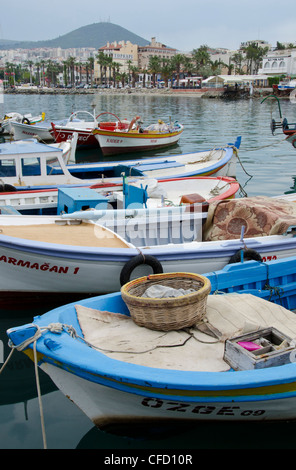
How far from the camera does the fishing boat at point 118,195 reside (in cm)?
919

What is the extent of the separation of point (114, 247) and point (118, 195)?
314 cm

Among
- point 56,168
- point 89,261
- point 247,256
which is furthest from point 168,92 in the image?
point 89,261

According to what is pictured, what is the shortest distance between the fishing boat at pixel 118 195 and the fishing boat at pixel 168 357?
11.4 feet

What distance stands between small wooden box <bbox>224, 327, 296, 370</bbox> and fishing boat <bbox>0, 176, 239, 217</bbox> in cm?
432

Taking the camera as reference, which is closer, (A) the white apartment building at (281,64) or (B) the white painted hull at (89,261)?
(B) the white painted hull at (89,261)

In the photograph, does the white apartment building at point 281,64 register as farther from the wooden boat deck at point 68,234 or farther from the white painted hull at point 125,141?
the wooden boat deck at point 68,234

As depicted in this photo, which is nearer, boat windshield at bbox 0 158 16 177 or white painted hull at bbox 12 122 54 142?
boat windshield at bbox 0 158 16 177

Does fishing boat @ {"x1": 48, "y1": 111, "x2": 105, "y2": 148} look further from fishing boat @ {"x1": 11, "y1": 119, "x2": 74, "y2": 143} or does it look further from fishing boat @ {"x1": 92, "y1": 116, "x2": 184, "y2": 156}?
fishing boat @ {"x1": 92, "y1": 116, "x2": 184, "y2": 156}

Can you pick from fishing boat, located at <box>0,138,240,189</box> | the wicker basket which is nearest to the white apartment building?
fishing boat, located at <box>0,138,240,189</box>

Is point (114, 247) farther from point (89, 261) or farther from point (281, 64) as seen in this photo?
point (281, 64)

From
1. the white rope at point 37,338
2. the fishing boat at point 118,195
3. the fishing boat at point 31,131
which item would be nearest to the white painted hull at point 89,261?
the fishing boat at point 118,195

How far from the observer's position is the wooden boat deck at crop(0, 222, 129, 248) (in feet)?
25.3

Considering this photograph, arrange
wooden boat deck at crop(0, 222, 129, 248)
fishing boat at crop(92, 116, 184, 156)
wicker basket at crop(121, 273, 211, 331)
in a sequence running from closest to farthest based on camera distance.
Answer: wicker basket at crop(121, 273, 211, 331)
wooden boat deck at crop(0, 222, 129, 248)
fishing boat at crop(92, 116, 184, 156)
